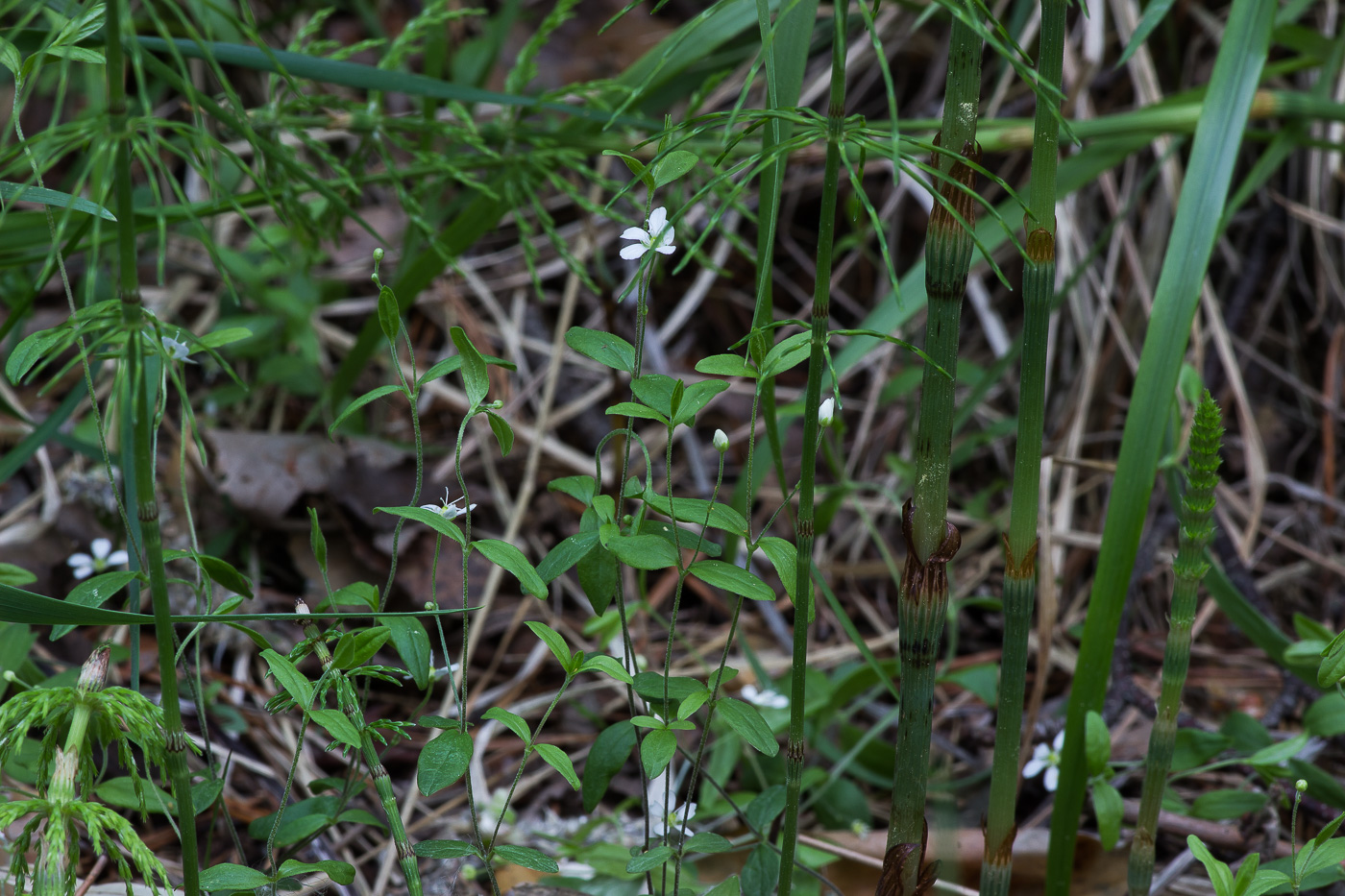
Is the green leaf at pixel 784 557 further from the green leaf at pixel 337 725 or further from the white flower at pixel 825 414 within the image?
the green leaf at pixel 337 725

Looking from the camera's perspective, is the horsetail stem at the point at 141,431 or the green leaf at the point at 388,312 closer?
the horsetail stem at the point at 141,431

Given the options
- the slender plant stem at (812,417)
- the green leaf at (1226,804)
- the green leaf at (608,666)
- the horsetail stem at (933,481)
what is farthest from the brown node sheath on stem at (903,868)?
the green leaf at (1226,804)

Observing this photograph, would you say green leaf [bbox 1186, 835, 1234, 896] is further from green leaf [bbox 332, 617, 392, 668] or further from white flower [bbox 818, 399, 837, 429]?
green leaf [bbox 332, 617, 392, 668]

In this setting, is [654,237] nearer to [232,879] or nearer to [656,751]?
[656,751]

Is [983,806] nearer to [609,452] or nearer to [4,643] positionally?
[609,452]

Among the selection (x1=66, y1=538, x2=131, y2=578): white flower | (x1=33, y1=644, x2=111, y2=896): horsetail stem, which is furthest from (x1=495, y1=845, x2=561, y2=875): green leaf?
(x1=66, y1=538, x2=131, y2=578): white flower

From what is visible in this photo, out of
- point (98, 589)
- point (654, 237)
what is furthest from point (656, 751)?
point (98, 589)
